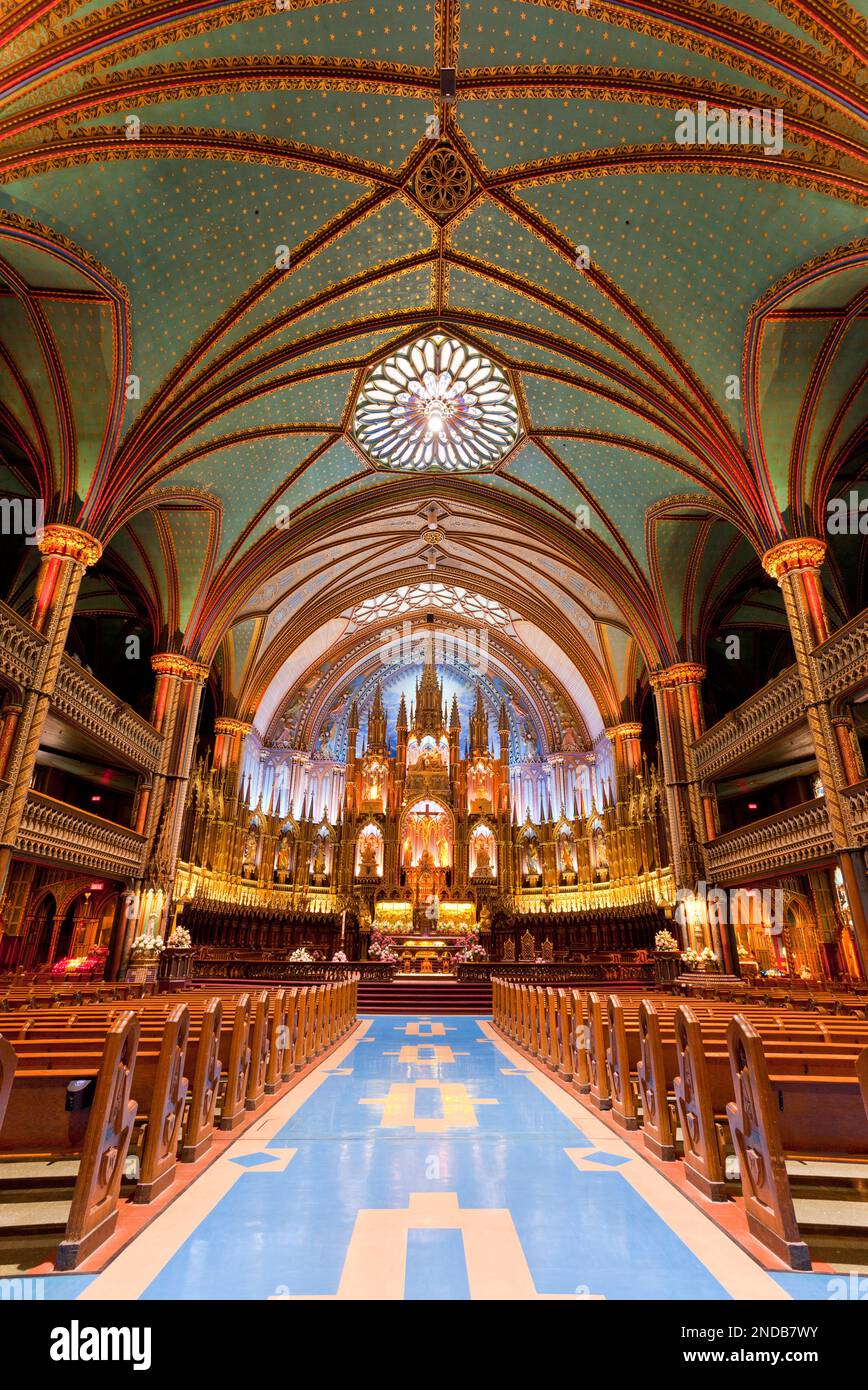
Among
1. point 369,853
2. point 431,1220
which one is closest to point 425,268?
point 431,1220

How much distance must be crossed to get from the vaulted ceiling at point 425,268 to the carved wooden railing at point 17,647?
3.22 m

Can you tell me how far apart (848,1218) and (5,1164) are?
198 inches

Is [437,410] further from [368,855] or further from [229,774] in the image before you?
[368,855]

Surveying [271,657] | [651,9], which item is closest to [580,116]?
[651,9]

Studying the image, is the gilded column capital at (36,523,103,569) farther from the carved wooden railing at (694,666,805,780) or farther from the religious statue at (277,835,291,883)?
the religious statue at (277,835,291,883)

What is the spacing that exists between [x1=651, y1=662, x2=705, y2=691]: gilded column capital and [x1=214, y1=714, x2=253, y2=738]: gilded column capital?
48.8 feet

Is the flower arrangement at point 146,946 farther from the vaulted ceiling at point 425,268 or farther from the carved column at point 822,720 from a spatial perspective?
the carved column at point 822,720

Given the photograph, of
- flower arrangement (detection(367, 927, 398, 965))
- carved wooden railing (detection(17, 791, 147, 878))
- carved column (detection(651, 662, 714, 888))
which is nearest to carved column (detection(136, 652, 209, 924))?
carved wooden railing (detection(17, 791, 147, 878))

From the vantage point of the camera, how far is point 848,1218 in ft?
11.8

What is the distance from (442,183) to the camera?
13.7 m

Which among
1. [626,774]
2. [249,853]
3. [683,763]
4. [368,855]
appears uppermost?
[626,774]

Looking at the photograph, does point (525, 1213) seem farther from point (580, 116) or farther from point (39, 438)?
point (39, 438)

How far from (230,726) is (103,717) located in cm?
912

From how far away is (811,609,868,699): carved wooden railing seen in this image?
1195cm
